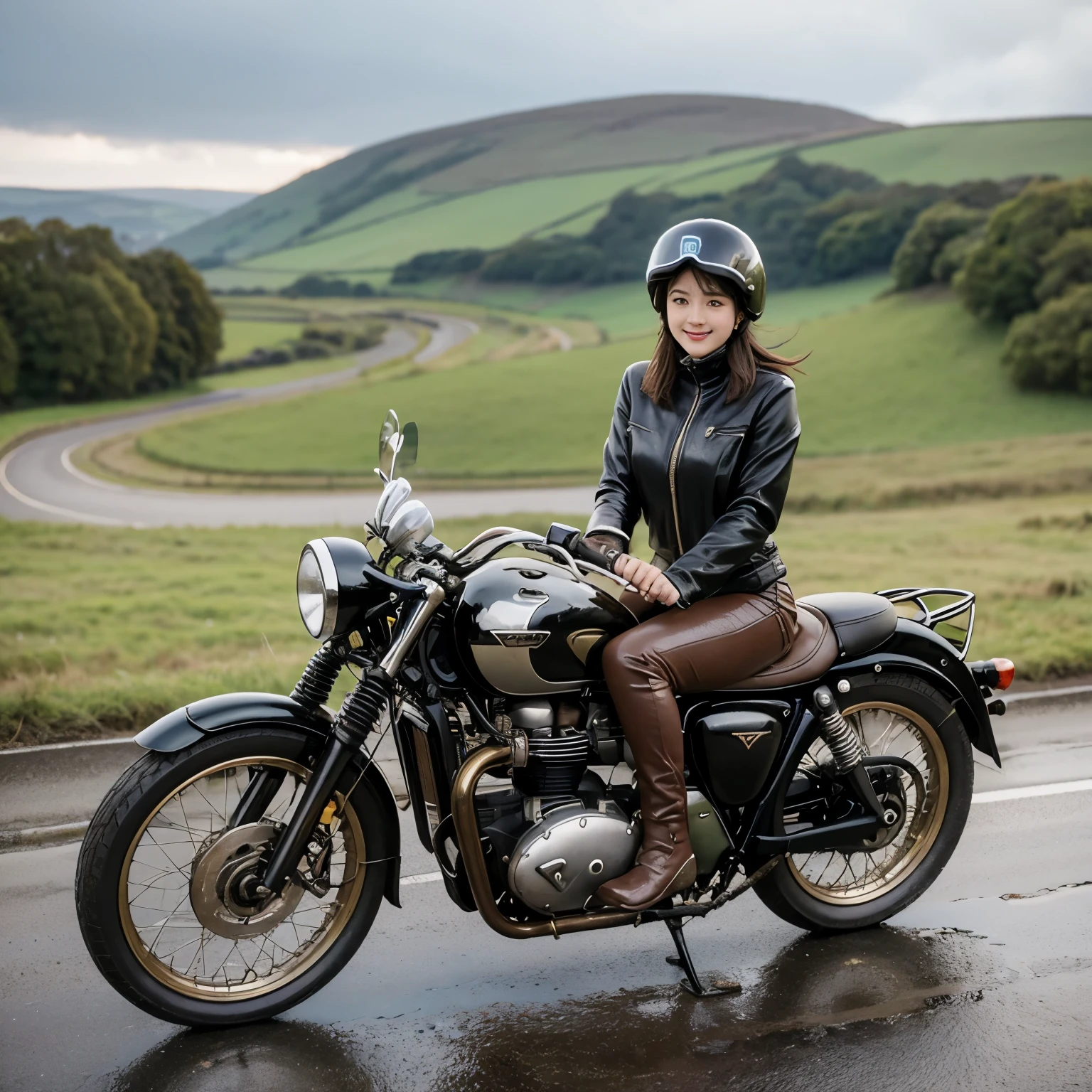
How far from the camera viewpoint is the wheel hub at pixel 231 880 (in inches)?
130

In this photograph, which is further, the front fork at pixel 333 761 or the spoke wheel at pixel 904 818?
the spoke wheel at pixel 904 818

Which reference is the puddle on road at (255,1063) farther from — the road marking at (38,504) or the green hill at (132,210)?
the road marking at (38,504)

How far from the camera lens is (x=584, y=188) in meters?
70.7

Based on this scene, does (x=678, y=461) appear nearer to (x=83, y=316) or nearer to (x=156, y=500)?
(x=83, y=316)

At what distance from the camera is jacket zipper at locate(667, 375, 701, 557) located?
3596 millimetres

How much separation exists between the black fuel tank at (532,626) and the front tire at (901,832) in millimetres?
1055

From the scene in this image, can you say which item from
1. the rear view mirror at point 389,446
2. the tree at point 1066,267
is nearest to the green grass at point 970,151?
the tree at point 1066,267

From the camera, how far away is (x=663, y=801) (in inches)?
135

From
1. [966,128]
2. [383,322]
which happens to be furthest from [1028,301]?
[383,322]

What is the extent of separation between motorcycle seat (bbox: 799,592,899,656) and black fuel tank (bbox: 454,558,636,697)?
2.85 feet

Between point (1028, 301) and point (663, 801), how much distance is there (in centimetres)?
5360

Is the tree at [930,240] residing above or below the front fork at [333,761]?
above

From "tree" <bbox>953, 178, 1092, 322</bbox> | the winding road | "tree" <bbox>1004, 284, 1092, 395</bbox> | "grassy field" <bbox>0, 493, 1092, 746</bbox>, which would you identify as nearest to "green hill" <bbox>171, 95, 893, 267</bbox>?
the winding road

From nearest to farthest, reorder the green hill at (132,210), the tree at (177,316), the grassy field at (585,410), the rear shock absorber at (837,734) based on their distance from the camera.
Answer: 1. the rear shock absorber at (837,734)
2. the green hill at (132,210)
3. the tree at (177,316)
4. the grassy field at (585,410)
